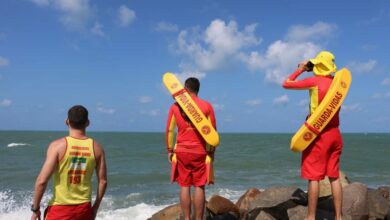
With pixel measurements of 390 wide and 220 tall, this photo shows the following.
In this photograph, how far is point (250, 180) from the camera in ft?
69.8

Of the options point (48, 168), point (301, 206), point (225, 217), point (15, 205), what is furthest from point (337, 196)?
point (15, 205)

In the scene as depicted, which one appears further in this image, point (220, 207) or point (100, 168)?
point (220, 207)

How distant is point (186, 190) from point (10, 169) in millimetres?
23252

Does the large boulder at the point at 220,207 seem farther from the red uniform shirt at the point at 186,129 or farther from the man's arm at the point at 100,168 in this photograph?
the man's arm at the point at 100,168

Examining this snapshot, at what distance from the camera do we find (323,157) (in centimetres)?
570

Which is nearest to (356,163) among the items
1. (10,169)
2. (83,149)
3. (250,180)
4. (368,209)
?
(250,180)

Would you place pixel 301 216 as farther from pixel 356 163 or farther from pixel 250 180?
pixel 356 163

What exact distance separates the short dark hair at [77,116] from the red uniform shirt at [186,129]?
86.5 inches

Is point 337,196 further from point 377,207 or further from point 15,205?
point 15,205

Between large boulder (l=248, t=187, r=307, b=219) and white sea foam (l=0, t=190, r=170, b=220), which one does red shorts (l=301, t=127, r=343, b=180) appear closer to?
large boulder (l=248, t=187, r=307, b=219)

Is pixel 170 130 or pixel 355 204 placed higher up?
pixel 170 130

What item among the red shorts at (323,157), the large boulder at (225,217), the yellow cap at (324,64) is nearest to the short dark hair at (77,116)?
the red shorts at (323,157)

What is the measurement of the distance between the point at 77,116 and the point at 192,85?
8.09ft

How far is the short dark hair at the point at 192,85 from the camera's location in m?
6.22
